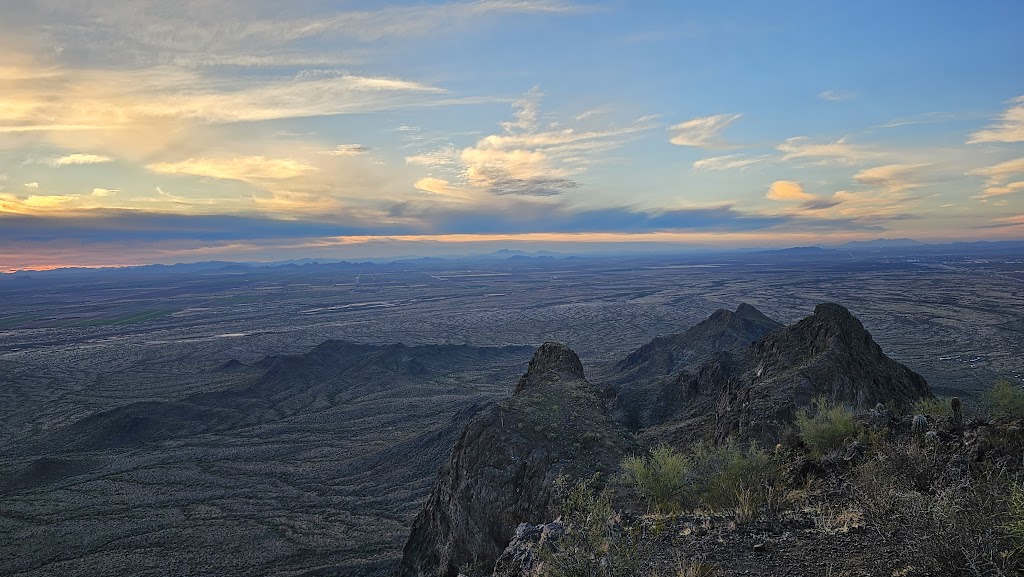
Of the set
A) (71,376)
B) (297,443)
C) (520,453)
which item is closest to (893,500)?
(520,453)

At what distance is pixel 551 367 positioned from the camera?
2959 cm

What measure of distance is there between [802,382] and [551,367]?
42.7 ft

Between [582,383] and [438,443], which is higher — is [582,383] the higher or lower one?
the higher one

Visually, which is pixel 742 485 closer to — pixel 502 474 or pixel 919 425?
pixel 919 425

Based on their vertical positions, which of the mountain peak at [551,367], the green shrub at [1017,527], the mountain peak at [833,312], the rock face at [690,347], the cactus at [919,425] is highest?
the green shrub at [1017,527]

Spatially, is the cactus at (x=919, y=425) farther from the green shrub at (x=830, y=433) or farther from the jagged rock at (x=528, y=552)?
the jagged rock at (x=528, y=552)

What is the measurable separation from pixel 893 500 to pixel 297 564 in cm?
2653

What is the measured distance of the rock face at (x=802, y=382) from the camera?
23.0 m

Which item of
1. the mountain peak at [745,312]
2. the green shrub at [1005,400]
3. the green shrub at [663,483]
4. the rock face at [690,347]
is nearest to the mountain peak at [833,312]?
the green shrub at [1005,400]

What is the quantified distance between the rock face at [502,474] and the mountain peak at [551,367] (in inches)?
251

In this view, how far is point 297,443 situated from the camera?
4519 cm

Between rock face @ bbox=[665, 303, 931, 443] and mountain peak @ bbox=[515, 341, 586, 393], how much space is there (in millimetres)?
7006

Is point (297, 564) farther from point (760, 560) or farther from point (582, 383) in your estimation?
point (760, 560)

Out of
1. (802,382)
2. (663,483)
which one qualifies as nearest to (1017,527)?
(663,483)
